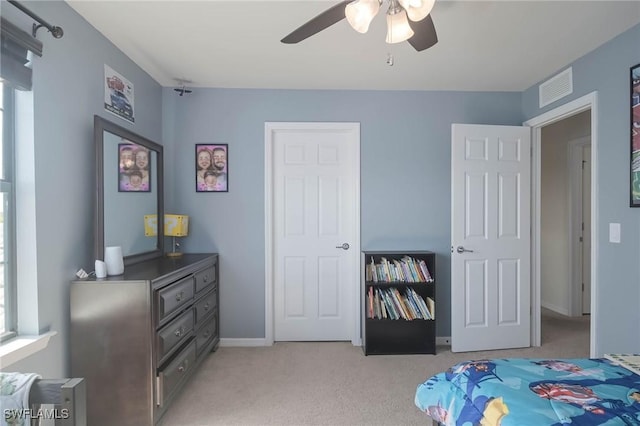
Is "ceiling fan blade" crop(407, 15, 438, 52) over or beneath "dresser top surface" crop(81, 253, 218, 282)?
over

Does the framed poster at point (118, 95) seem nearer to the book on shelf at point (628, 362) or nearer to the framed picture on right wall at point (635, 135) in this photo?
the book on shelf at point (628, 362)

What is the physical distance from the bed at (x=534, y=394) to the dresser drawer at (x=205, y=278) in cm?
176

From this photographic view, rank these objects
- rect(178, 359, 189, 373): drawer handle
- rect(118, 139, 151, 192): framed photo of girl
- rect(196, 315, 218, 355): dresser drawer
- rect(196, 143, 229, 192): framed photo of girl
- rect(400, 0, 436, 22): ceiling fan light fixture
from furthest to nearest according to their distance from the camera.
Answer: rect(196, 143, 229, 192): framed photo of girl → rect(196, 315, 218, 355): dresser drawer → rect(118, 139, 151, 192): framed photo of girl → rect(178, 359, 189, 373): drawer handle → rect(400, 0, 436, 22): ceiling fan light fixture

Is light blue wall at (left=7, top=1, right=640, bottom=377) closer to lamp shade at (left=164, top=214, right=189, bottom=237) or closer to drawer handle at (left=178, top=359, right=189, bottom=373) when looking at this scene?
lamp shade at (left=164, top=214, right=189, bottom=237)

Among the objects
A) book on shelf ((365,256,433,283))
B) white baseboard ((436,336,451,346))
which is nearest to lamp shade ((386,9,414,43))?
book on shelf ((365,256,433,283))

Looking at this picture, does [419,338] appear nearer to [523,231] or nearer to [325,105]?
[523,231]

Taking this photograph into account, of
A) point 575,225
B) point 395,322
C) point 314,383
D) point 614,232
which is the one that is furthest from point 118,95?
point 575,225

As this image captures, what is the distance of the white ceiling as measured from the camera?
1771 mm

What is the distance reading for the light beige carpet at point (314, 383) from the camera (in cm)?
189

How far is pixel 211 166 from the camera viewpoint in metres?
2.90

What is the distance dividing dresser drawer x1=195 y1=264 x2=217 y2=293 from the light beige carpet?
0.66 meters

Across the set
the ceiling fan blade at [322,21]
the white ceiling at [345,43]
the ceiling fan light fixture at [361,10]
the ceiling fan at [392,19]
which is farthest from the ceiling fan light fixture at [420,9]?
the white ceiling at [345,43]

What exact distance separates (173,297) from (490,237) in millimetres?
2668

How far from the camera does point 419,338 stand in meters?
2.80
